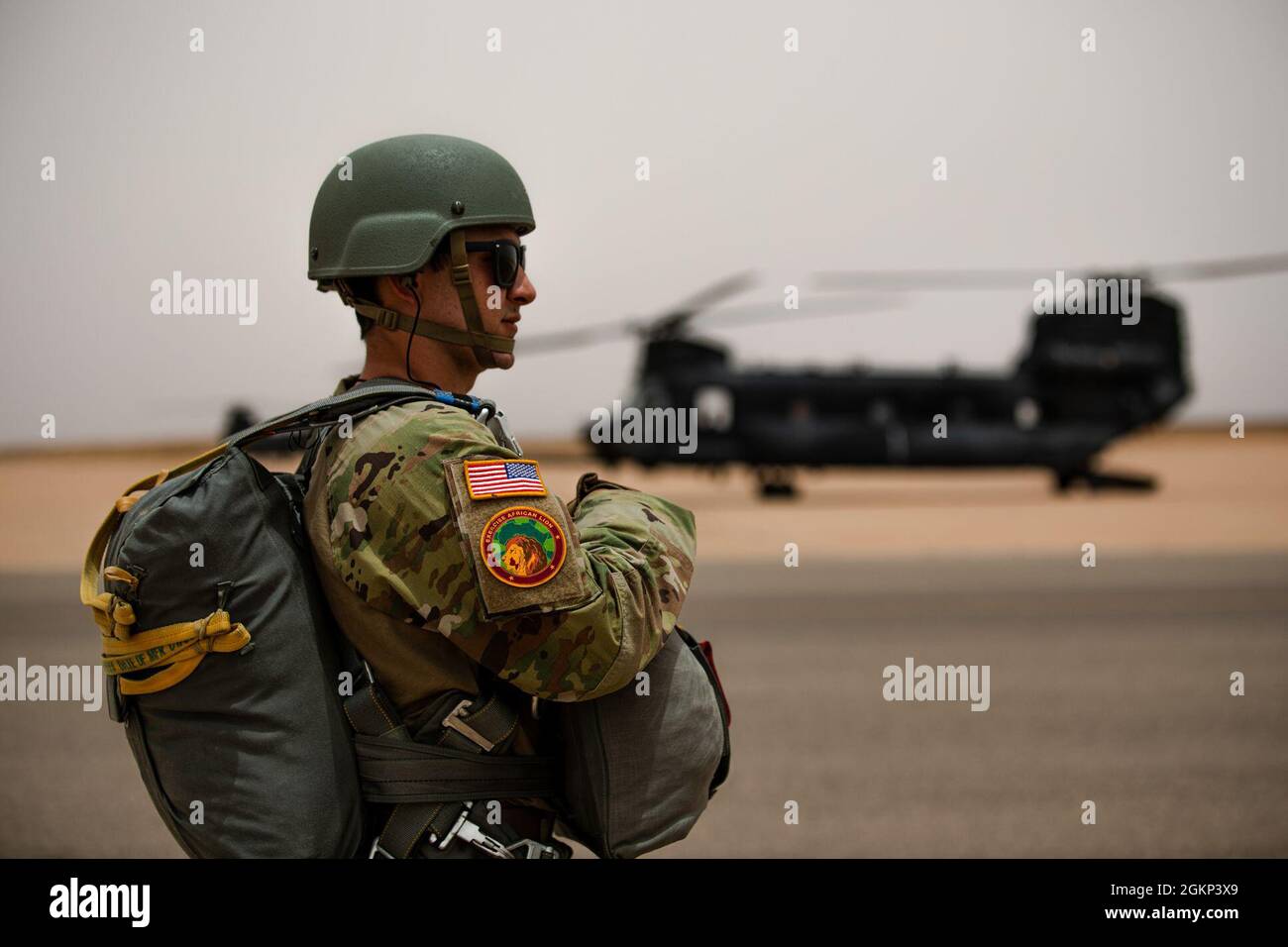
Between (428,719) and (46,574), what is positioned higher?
(428,719)

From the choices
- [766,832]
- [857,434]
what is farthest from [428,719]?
[857,434]

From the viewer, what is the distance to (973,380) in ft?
71.1

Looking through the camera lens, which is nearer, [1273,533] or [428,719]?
[428,719]

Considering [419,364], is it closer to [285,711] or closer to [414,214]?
[414,214]

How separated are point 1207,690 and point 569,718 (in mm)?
6662

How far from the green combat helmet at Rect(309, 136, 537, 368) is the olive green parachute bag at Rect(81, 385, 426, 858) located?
0.25m

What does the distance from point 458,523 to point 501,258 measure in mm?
514

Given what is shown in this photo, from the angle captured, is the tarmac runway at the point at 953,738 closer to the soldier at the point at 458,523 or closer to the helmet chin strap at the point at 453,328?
the soldier at the point at 458,523

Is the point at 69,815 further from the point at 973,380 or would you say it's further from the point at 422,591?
the point at 973,380

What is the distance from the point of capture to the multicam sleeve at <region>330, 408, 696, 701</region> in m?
1.72

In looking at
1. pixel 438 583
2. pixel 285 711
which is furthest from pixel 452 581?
pixel 285 711

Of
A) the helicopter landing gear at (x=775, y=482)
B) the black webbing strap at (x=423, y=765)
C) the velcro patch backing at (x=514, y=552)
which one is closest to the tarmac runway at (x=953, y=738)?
the black webbing strap at (x=423, y=765)

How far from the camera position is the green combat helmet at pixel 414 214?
1979 millimetres

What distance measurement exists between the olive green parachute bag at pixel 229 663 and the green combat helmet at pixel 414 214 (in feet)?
0.84
